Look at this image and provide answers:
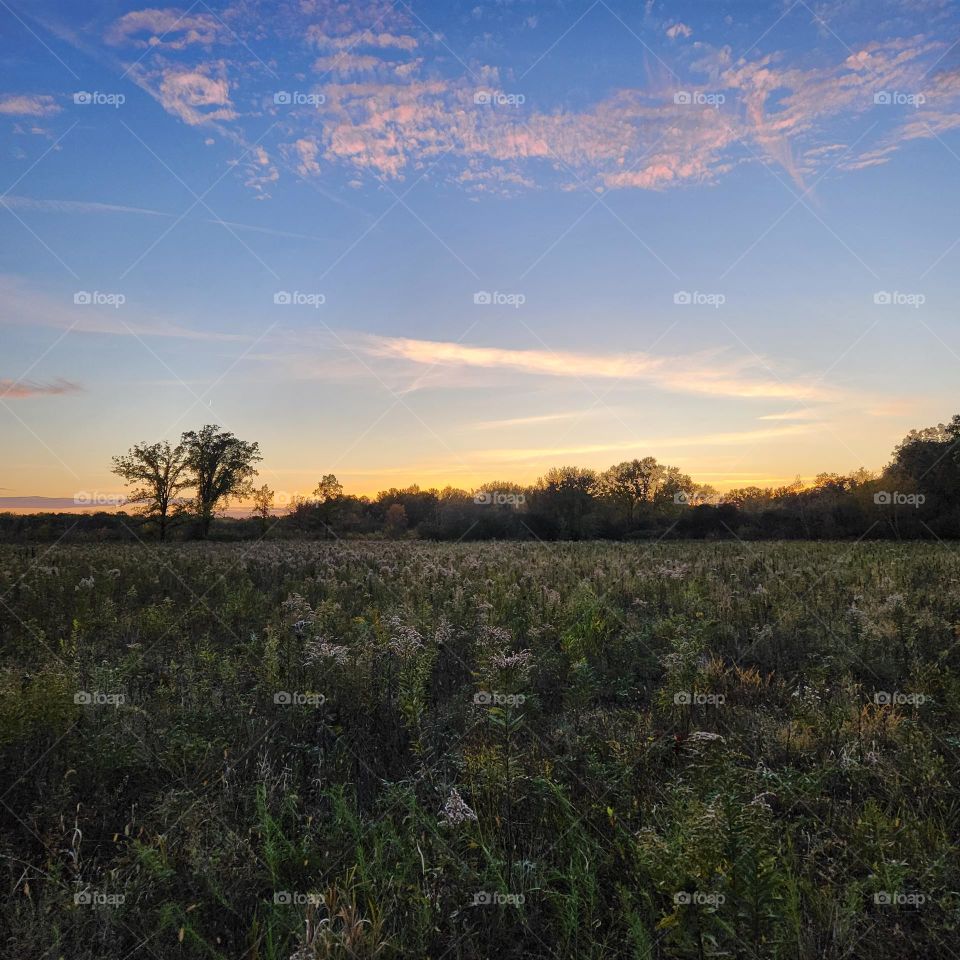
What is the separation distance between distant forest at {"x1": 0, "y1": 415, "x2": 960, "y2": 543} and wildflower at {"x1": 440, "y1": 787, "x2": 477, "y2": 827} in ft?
102

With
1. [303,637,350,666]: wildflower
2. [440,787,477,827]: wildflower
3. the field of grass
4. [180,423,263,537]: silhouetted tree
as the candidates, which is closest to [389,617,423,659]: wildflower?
the field of grass

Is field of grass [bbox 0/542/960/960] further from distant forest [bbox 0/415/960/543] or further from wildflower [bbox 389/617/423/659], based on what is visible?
distant forest [bbox 0/415/960/543]

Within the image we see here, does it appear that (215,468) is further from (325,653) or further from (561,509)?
(325,653)

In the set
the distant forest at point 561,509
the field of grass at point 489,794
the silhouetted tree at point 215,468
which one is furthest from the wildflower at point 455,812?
the silhouetted tree at point 215,468

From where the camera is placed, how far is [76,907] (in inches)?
132

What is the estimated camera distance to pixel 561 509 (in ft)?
187

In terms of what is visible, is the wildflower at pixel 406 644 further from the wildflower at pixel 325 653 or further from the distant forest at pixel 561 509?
the distant forest at pixel 561 509

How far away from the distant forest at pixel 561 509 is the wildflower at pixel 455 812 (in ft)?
102

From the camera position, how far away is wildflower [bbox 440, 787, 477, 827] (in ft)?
12.5

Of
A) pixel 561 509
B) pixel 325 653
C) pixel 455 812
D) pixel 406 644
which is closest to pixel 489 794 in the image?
pixel 455 812

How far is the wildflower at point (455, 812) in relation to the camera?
382 centimetres

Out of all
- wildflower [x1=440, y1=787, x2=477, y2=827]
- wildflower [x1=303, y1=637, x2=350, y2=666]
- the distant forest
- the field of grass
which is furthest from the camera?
the distant forest

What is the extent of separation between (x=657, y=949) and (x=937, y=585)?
480 inches

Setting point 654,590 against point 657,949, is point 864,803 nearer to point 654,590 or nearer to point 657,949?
point 657,949
